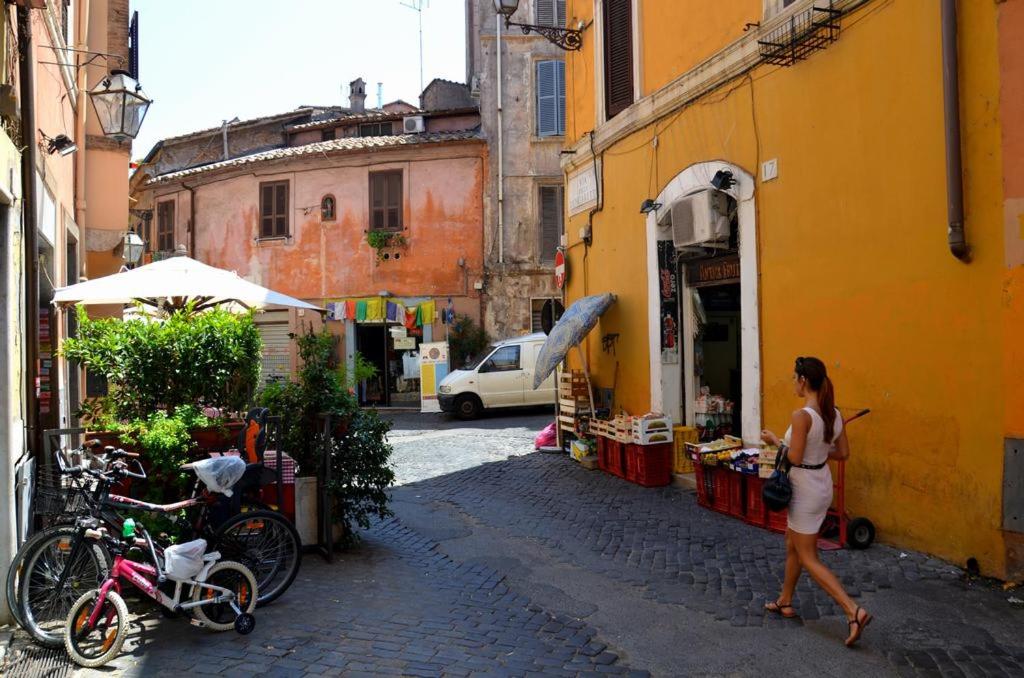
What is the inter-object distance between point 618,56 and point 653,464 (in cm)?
547

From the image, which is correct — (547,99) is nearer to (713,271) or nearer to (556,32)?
(556,32)

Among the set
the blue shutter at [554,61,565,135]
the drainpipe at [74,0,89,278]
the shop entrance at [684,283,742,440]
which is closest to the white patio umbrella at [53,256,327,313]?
the drainpipe at [74,0,89,278]

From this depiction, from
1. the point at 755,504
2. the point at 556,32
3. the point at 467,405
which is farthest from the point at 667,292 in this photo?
the point at 467,405

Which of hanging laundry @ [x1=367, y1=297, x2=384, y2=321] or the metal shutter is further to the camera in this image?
the metal shutter

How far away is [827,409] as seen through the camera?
15.8ft

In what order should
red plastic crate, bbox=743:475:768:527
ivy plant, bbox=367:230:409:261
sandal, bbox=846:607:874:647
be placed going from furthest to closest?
1. ivy plant, bbox=367:230:409:261
2. red plastic crate, bbox=743:475:768:527
3. sandal, bbox=846:607:874:647

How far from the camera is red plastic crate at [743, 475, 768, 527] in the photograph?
7078 millimetres

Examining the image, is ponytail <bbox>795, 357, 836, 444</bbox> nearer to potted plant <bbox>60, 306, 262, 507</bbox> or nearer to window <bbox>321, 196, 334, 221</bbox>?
potted plant <bbox>60, 306, 262, 507</bbox>

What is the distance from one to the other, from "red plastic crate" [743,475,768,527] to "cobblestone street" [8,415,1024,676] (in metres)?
0.27

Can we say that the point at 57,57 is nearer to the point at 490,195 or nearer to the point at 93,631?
the point at 93,631

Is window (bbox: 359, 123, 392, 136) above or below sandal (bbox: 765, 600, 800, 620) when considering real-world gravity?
above

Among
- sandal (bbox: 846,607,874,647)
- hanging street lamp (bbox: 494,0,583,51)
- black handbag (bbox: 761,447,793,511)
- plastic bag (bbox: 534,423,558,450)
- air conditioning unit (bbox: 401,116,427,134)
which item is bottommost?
sandal (bbox: 846,607,874,647)

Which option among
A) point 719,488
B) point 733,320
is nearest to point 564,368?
point 733,320

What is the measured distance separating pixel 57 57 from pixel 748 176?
680cm
